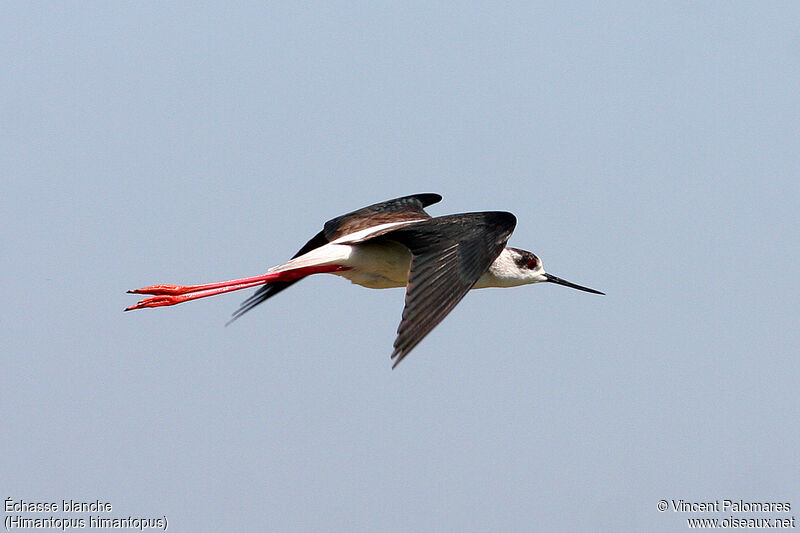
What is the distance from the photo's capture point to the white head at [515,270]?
27.3 feet

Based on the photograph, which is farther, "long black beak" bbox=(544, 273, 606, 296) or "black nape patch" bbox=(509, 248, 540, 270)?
"long black beak" bbox=(544, 273, 606, 296)

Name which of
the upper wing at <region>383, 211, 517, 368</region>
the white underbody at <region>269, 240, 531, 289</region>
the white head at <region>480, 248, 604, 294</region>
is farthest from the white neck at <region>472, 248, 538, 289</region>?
the upper wing at <region>383, 211, 517, 368</region>

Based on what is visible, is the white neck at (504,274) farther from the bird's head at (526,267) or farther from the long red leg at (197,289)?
the long red leg at (197,289)

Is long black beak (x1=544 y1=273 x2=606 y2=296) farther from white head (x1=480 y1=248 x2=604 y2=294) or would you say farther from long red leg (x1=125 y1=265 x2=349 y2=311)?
long red leg (x1=125 y1=265 x2=349 y2=311)

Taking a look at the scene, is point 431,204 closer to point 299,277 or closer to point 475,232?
point 299,277

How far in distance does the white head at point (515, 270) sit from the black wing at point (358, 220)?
2.55ft

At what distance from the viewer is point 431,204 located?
9453mm

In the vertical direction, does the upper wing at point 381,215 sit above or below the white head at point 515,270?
above

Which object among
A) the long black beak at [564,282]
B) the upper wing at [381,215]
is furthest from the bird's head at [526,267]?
the upper wing at [381,215]

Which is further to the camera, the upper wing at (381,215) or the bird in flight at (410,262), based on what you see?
the upper wing at (381,215)

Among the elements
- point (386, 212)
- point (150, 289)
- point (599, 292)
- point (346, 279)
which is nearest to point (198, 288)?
point (150, 289)

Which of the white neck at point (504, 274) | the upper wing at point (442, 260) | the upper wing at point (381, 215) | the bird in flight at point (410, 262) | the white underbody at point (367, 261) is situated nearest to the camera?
the upper wing at point (442, 260)

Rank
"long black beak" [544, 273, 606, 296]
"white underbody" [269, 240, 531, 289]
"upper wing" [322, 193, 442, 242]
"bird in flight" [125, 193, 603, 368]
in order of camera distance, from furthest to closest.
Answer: "long black beak" [544, 273, 606, 296]
"upper wing" [322, 193, 442, 242]
"white underbody" [269, 240, 531, 289]
"bird in flight" [125, 193, 603, 368]

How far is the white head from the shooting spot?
8.32m
